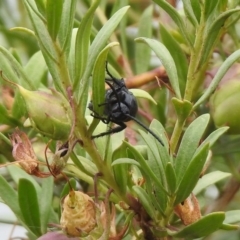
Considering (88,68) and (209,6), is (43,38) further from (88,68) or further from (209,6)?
(209,6)

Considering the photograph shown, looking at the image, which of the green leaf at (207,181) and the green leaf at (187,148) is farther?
the green leaf at (207,181)

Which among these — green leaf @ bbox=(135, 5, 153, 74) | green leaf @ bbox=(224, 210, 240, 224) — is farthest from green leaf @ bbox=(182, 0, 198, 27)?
green leaf @ bbox=(135, 5, 153, 74)

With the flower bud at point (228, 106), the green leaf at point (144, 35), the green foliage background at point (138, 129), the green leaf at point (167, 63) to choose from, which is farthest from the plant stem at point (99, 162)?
the green leaf at point (144, 35)

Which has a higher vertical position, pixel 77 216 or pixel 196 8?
pixel 196 8

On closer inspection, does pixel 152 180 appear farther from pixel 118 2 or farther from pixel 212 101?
pixel 118 2

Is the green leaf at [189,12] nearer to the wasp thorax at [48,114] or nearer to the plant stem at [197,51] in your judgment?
the plant stem at [197,51]

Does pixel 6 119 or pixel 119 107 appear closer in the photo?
pixel 119 107

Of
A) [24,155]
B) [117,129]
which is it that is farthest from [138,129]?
[24,155]
